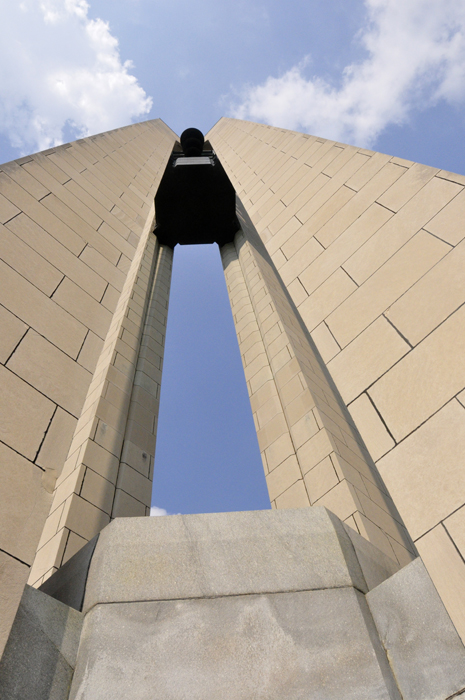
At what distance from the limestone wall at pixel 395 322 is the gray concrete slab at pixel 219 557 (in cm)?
56

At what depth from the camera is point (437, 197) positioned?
125 inches

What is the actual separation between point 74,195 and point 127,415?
288cm

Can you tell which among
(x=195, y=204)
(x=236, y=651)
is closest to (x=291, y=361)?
(x=236, y=651)

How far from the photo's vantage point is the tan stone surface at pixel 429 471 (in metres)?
2.11

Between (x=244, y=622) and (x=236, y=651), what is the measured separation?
136 millimetres

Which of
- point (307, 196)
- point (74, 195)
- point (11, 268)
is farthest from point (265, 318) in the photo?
point (11, 268)

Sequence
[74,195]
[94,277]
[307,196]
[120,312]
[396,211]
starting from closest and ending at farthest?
[396,211], [94,277], [307,196], [74,195], [120,312]

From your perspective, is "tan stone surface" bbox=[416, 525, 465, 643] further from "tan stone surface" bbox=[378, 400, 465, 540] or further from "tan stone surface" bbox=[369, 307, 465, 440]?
"tan stone surface" bbox=[369, 307, 465, 440]

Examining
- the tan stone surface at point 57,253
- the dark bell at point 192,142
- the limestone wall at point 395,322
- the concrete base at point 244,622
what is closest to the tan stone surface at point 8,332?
the tan stone surface at point 57,253

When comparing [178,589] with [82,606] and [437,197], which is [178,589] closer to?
[82,606]

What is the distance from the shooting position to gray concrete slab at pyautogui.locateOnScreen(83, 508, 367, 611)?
7.61 ft

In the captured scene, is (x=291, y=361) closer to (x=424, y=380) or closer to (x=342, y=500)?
(x=342, y=500)

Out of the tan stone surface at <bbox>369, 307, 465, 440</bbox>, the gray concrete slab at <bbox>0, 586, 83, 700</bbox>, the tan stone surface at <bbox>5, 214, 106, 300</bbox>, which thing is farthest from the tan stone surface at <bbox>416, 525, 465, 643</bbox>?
the tan stone surface at <bbox>5, 214, 106, 300</bbox>

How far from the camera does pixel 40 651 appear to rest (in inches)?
76.3
